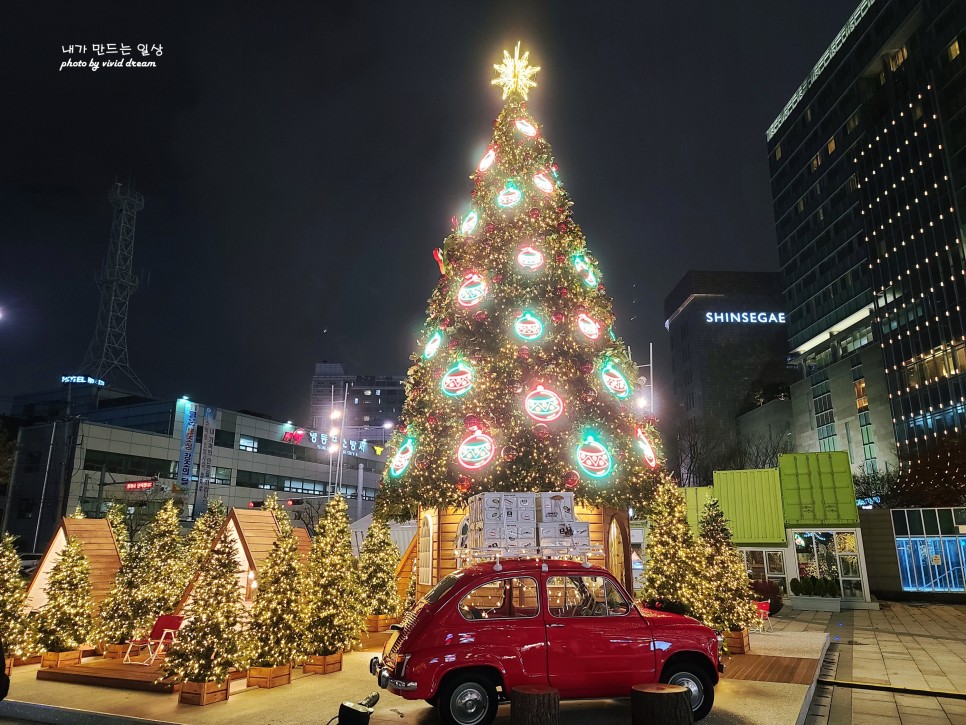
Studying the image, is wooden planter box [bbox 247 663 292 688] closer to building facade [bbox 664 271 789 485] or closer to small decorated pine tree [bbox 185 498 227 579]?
small decorated pine tree [bbox 185 498 227 579]

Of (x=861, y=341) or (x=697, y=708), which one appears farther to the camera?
(x=861, y=341)

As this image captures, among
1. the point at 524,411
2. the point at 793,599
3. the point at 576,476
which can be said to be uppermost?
the point at 524,411

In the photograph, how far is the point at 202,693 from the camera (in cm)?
757

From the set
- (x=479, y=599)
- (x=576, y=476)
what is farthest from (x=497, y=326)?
(x=479, y=599)

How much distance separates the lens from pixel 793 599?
78.1ft

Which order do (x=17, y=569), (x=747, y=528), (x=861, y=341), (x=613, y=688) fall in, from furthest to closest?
(x=861, y=341), (x=747, y=528), (x=17, y=569), (x=613, y=688)

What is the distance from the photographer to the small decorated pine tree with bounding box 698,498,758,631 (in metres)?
10.9

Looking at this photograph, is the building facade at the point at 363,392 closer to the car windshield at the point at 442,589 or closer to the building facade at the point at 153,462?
the building facade at the point at 153,462

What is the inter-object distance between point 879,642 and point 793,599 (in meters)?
10.4

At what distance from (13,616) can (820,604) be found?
25030 mm

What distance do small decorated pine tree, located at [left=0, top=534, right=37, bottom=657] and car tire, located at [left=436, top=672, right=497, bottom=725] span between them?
7.62m

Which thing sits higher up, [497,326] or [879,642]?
[497,326]

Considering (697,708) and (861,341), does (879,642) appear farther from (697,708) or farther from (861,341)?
(861,341)

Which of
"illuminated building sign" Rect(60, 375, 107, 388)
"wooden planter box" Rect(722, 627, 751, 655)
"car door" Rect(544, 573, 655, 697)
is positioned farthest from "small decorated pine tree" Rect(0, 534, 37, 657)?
"illuminated building sign" Rect(60, 375, 107, 388)
